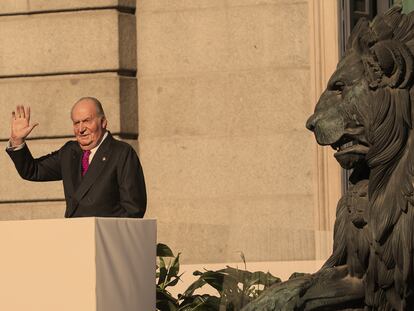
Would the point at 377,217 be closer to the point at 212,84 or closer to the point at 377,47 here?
the point at 377,47

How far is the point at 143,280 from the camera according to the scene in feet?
30.9

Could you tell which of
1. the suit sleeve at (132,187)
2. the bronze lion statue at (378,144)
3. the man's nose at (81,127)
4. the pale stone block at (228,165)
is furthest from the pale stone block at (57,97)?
the bronze lion statue at (378,144)

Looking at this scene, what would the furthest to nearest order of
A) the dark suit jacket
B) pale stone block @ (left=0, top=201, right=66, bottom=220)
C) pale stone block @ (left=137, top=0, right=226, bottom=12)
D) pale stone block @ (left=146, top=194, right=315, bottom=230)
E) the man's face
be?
pale stone block @ (left=137, top=0, right=226, bottom=12) → pale stone block @ (left=0, top=201, right=66, bottom=220) → pale stone block @ (left=146, top=194, right=315, bottom=230) → the man's face → the dark suit jacket

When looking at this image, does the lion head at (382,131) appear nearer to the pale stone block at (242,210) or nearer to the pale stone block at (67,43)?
the pale stone block at (242,210)

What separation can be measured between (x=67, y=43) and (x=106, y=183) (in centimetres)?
582

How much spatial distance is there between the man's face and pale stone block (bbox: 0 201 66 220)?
509 cm

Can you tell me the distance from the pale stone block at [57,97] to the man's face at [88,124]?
5104mm

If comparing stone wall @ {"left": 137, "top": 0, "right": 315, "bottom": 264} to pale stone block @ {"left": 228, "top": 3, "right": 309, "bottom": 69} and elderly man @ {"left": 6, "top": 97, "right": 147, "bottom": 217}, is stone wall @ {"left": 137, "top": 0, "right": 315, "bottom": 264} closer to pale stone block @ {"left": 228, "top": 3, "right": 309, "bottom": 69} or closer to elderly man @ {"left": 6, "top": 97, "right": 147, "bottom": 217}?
pale stone block @ {"left": 228, "top": 3, "right": 309, "bottom": 69}

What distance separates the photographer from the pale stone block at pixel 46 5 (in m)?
15.9

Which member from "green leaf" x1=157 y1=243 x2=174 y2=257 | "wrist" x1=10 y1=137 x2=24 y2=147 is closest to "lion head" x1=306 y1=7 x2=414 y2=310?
"green leaf" x1=157 y1=243 x2=174 y2=257

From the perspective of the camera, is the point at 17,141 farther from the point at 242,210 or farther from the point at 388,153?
the point at 388,153

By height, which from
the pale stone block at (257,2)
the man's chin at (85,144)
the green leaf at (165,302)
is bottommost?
the green leaf at (165,302)

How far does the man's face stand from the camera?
34.8ft

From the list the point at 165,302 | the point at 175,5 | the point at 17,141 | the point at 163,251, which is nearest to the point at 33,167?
the point at 17,141
